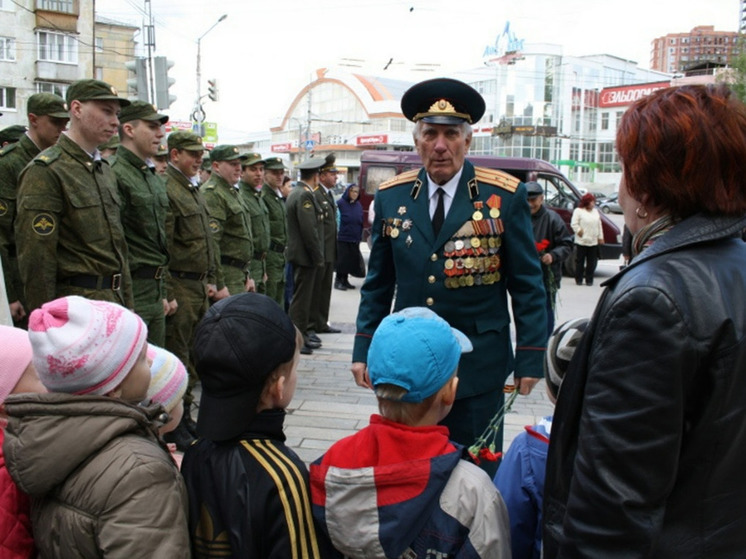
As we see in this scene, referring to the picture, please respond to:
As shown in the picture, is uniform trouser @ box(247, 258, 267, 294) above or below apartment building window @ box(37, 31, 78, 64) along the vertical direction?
below

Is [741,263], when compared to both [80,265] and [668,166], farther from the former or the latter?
[80,265]

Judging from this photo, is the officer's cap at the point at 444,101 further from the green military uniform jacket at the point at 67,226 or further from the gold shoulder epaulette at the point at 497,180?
the green military uniform jacket at the point at 67,226

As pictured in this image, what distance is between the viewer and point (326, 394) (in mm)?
5895

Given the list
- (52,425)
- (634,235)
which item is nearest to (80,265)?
(52,425)

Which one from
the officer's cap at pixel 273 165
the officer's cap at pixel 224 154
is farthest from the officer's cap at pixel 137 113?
the officer's cap at pixel 273 165

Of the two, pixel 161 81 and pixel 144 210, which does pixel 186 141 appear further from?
pixel 161 81

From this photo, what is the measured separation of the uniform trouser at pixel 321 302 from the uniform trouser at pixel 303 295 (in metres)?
0.47

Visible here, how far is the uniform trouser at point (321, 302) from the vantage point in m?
8.33

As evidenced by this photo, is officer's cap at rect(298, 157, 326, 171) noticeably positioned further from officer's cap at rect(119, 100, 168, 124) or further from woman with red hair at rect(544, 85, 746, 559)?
woman with red hair at rect(544, 85, 746, 559)

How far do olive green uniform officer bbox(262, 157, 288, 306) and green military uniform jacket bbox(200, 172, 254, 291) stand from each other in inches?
57.8

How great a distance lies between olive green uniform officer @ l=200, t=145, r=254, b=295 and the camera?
21.1ft

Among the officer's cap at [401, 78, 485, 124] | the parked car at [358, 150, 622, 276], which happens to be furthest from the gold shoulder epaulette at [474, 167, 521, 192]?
the parked car at [358, 150, 622, 276]

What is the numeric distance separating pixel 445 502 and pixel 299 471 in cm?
37

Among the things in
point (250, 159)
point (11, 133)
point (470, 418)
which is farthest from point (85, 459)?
point (11, 133)
